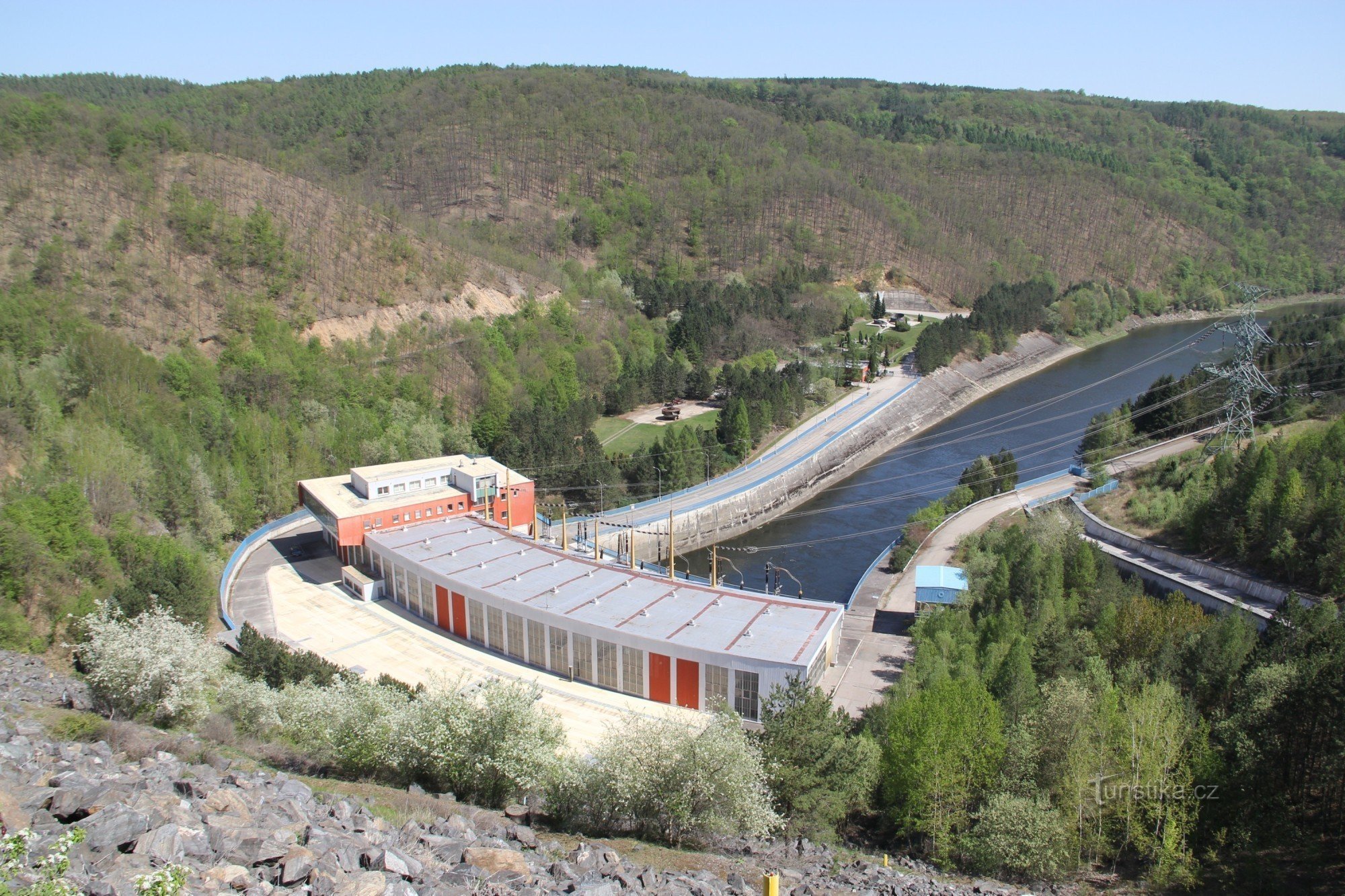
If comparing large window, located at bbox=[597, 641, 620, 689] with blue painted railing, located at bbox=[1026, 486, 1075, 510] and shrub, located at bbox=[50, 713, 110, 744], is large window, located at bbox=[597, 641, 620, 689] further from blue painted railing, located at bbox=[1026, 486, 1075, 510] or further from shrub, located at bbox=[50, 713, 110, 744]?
blue painted railing, located at bbox=[1026, 486, 1075, 510]

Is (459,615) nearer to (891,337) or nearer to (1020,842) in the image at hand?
(1020,842)

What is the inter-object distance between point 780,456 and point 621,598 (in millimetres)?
25873

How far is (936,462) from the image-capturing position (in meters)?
54.9

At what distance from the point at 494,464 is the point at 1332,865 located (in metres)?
30.6

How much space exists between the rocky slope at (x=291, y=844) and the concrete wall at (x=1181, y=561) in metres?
19.6

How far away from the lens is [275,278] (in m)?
54.6

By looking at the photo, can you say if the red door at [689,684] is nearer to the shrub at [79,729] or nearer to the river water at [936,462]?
the river water at [936,462]

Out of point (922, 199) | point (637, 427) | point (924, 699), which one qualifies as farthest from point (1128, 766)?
point (922, 199)

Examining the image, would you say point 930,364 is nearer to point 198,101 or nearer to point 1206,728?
point 1206,728

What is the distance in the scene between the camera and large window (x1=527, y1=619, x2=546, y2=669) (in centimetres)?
2684

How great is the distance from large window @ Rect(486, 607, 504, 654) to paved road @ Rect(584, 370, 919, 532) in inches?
475

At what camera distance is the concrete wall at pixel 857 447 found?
142 feet

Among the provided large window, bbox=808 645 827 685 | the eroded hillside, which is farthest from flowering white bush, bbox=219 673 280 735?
→ the eroded hillside

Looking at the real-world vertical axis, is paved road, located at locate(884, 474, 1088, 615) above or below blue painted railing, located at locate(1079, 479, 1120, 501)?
below
